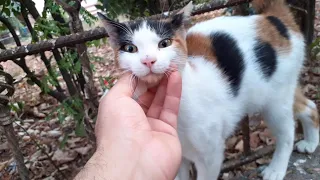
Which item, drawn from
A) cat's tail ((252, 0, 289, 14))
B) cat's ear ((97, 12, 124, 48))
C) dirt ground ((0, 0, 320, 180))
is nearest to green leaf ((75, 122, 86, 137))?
dirt ground ((0, 0, 320, 180))

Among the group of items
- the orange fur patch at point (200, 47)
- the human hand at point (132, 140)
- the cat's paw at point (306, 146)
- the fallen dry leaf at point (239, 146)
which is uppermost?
the orange fur patch at point (200, 47)

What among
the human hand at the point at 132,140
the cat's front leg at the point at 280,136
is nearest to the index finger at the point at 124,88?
the human hand at the point at 132,140

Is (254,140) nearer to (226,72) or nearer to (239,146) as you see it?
(239,146)

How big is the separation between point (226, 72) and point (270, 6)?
572 mm

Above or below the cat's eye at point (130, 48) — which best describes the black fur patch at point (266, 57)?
below

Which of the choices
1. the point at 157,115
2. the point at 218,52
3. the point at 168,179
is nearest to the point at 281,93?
the point at 218,52

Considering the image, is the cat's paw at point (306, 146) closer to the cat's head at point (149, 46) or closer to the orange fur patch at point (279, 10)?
the orange fur patch at point (279, 10)

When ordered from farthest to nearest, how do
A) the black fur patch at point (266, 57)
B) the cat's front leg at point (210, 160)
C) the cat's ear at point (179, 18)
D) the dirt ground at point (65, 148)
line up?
the dirt ground at point (65, 148) < the black fur patch at point (266, 57) < the cat's front leg at point (210, 160) < the cat's ear at point (179, 18)

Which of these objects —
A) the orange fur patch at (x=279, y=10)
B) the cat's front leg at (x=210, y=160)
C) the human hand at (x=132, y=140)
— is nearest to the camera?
the human hand at (x=132, y=140)

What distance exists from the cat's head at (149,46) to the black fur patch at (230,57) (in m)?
0.45

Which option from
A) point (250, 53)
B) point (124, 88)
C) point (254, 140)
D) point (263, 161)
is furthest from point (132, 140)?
point (254, 140)

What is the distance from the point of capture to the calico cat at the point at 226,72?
5.01 ft

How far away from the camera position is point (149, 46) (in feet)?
4.71

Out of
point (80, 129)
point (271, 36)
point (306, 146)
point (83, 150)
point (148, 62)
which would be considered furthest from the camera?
point (83, 150)
